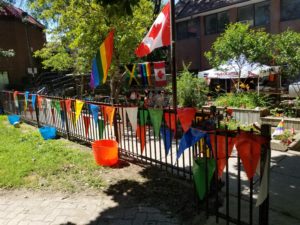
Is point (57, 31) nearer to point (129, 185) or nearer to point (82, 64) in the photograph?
point (82, 64)

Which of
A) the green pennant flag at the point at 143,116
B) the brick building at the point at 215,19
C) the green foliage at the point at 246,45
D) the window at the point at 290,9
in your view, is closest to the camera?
the green pennant flag at the point at 143,116

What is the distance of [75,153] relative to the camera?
6.70m

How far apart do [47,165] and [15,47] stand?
76.8 ft

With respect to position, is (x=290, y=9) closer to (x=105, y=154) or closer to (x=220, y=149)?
(x=105, y=154)

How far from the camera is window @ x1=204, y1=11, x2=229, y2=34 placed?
19484mm

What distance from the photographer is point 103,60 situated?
5441 millimetres

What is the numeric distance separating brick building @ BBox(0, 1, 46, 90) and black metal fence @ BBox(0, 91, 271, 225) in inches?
692

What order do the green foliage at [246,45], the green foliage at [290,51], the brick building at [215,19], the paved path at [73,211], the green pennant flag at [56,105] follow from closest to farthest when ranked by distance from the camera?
the paved path at [73,211]
the green pennant flag at [56,105]
the green foliage at [290,51]
the green foliage at [246,45]
the brick building at [215,19]

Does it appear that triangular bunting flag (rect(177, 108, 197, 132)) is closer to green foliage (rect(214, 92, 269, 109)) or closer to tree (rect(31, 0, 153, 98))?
tree (rect(31, 0, 153, 98))

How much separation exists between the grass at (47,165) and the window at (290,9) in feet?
49.1

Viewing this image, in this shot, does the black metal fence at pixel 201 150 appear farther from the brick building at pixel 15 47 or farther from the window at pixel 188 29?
the brick building at pixel 15 47

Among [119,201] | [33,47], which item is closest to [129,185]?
[119,201]

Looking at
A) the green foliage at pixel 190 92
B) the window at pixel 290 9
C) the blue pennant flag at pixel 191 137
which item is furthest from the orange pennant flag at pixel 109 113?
the window at pixel 290 9

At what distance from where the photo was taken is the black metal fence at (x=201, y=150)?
323 cm
